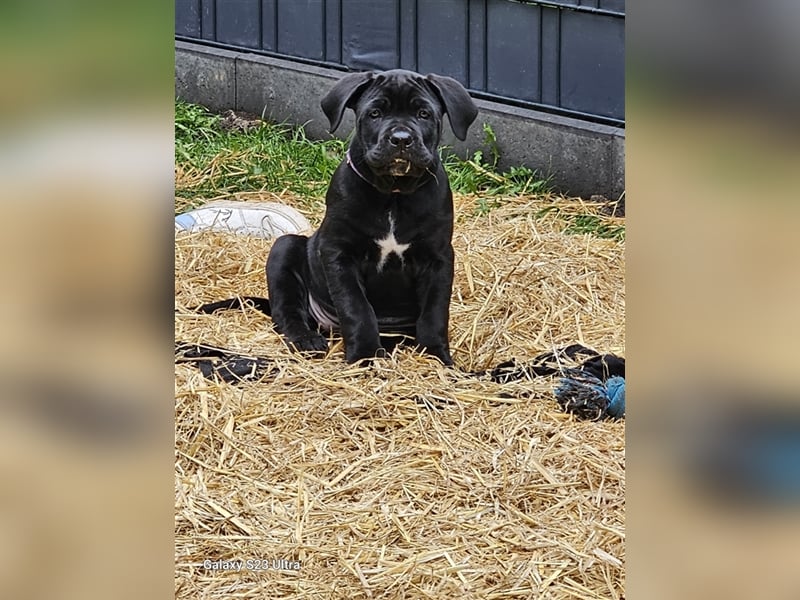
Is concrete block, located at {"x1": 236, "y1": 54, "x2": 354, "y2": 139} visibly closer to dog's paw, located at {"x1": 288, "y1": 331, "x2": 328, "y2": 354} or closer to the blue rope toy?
dog's paw, located at {"x1": 288, "y1": 331, "x2": 328, "y2": 354}

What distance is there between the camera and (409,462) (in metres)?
3.15

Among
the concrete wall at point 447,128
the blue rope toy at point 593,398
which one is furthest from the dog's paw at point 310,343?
the concrete wall at point 447,128

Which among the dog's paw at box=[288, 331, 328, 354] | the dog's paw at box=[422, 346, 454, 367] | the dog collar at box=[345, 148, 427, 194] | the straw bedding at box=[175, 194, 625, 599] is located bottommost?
the dog's paw at box=[288, 331, 328, 354]

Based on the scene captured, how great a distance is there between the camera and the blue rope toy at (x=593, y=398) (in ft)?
11.0

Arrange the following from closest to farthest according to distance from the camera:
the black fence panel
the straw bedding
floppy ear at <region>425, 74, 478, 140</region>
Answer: the straw bedding, floppy ear at <region>425, 74, 478, 140</region>, the black fence panel

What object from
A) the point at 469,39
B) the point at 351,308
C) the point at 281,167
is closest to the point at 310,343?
the point at 351,308

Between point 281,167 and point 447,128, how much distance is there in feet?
2.68

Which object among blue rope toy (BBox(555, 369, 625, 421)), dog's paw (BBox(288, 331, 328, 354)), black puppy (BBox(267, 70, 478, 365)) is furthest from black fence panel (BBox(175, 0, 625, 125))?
blue rope toy (BBox(555, 369, 625, 421))

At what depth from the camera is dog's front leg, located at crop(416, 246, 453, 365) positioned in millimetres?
4031

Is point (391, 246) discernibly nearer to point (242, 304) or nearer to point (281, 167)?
point (242, 304)

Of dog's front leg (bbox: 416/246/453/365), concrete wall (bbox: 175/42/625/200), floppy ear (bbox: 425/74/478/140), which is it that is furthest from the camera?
concrete wall (bbox: 175/42/625/200)
